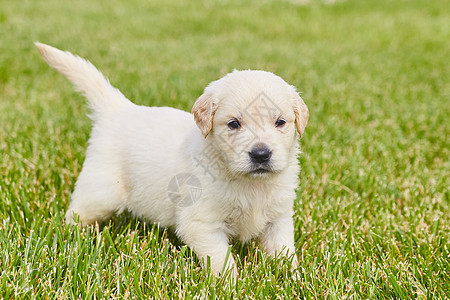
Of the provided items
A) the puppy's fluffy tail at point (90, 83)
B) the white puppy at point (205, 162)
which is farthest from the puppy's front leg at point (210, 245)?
the puppy's fluffy tail at point (90, 83)

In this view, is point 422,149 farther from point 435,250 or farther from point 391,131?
point 435,250

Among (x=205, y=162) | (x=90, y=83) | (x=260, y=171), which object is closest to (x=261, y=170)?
(x=260, y=171)

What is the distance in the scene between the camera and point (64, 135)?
4.36 meters

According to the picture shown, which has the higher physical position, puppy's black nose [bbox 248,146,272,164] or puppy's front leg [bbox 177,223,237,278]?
puppy's black nose [bbox 248,146,272,164]

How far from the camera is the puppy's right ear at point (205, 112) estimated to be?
2338mm

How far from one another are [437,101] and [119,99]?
4137 millimetres

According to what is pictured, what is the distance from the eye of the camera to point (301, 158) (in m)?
4.03

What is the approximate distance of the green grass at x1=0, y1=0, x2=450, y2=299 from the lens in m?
2.32

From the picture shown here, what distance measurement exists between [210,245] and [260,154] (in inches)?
21.9

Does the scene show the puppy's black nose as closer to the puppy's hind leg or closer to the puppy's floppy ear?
the puppy's floppy ear

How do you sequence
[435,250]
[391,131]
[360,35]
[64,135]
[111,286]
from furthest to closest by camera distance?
1. [360,35]
2. [391,131]
3. [64,135]
4. [435,250]
5. [111,286]

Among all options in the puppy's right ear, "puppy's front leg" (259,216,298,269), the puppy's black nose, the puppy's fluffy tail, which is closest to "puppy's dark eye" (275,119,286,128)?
the puppy's black nose

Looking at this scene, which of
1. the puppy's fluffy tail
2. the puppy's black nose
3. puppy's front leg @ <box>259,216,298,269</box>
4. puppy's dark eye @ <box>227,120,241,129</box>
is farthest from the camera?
the puppy's fluffy tail

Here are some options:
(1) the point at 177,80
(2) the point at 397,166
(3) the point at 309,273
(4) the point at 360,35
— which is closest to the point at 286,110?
(3) the point at 309,273
